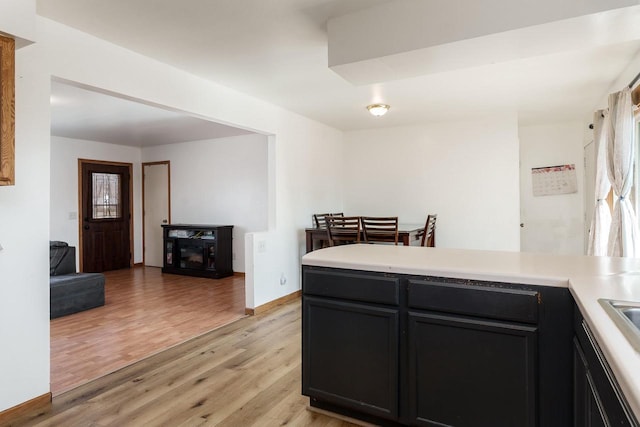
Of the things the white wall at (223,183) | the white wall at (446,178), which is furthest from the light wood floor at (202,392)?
the white wall at (223,183)

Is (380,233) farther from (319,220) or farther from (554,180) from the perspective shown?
(554,180)

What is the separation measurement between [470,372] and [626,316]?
0.75 meters

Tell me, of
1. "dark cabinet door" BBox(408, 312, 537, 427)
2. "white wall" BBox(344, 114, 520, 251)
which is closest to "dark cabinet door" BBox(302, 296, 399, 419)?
"dark cabinet door" BBox(408, 312, 537, 427)

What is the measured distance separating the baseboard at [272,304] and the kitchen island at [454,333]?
6.78 feet

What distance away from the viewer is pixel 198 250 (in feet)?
21.3

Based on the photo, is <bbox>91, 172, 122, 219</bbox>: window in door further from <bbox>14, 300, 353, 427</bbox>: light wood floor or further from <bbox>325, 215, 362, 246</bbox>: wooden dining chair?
<bbox>14, 300, 353, 427</bbox>: light wood floor

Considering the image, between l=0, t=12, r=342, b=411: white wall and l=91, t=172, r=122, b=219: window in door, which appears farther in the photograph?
l=91, t=172, r=122, b=219: window in door

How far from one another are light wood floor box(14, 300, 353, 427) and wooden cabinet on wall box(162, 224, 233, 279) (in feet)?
9.89

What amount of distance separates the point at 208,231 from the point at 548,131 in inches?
210

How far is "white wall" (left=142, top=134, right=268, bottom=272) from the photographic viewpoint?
637 cm

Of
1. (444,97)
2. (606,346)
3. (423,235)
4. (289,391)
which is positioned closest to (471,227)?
(423,235)

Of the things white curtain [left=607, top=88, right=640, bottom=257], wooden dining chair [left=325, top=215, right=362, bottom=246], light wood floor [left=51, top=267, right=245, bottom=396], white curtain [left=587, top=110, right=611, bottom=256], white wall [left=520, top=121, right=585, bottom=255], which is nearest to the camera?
light wood floor [left=51, top=267, right=245, bottom=396]

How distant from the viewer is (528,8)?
1.91 meters

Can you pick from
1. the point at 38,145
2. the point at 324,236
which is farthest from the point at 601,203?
the point at 38,145
